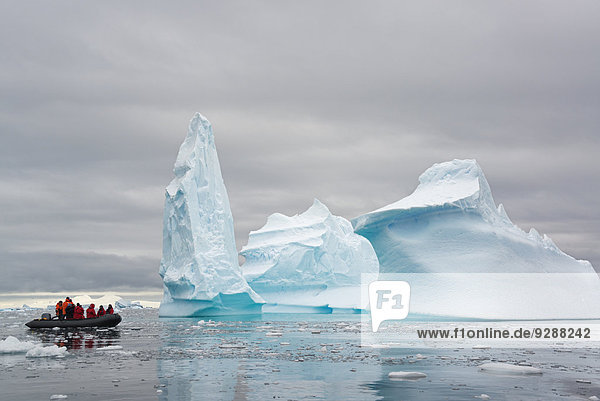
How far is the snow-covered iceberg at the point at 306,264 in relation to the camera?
143 feet

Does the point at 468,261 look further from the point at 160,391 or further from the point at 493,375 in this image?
the point at 160,391

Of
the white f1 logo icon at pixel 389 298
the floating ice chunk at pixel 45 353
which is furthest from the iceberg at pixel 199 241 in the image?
the floating ice chunk at pixel 45 353

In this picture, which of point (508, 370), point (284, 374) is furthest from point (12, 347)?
point (508, 370)

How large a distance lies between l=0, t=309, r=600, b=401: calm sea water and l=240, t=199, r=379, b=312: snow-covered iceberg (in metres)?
27.5

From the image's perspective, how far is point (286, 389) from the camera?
892 centimetres

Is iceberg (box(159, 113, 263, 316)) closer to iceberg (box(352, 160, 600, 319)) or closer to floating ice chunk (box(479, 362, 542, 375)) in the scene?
iceberg (box(352, 160, 600, 319))

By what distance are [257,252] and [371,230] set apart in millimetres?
17390

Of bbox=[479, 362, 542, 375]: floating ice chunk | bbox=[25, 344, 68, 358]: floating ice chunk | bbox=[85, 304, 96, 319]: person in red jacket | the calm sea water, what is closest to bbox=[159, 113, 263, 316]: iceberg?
bbox=[85, 304, 96, 319]: person in red jacket

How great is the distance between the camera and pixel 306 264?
44.1 m

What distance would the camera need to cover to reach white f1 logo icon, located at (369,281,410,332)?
91.9 ft

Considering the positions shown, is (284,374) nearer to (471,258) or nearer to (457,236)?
(471,258)

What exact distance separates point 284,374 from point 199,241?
934 inches

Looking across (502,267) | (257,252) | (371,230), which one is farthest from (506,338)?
(257,252)

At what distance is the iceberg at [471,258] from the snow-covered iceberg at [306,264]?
14811 millimetres
